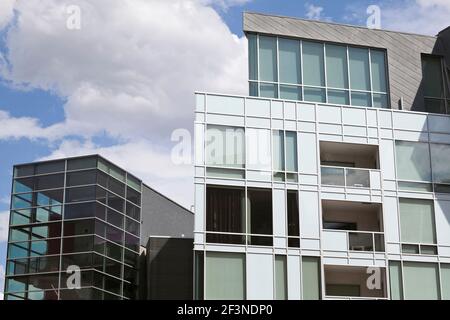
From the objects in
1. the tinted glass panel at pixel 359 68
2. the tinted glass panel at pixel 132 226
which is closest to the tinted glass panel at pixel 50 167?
the tinted glass panel at pixel 132 226

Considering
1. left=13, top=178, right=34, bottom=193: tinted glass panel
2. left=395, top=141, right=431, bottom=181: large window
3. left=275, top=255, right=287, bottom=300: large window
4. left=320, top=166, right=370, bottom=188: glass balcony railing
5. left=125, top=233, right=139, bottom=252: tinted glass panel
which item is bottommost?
left=275, top=255, right=287, bottom=300: large window

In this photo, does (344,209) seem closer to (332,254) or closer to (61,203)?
(332,254)

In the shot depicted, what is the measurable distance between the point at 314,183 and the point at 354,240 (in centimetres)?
259

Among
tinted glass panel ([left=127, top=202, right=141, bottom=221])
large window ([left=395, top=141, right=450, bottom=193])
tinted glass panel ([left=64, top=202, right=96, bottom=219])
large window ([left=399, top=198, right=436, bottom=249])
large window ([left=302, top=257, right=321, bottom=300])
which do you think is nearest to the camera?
large window ([left=302, top=257, right=321, bottom=300])

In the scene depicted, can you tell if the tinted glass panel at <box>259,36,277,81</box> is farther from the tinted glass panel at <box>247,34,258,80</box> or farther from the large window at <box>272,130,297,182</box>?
the large window at <box>272,130,297,182</box>

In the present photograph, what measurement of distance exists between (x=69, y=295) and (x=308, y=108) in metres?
13.2

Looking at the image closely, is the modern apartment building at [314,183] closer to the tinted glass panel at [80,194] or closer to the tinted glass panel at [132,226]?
the tinted glass panel at [80,194]

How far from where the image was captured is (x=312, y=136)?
3020 cm

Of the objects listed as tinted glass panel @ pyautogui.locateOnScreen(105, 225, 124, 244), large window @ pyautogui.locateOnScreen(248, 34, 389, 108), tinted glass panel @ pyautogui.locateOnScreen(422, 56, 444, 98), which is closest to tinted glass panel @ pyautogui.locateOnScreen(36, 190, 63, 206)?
tinted glass panel @ pyautogui.locateOnScreen(105, 225, 124, 244)

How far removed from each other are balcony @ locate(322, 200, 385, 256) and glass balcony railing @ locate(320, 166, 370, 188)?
0.72 m

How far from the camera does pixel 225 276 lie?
91.2 ft

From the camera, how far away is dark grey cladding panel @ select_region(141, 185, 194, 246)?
138 ft
